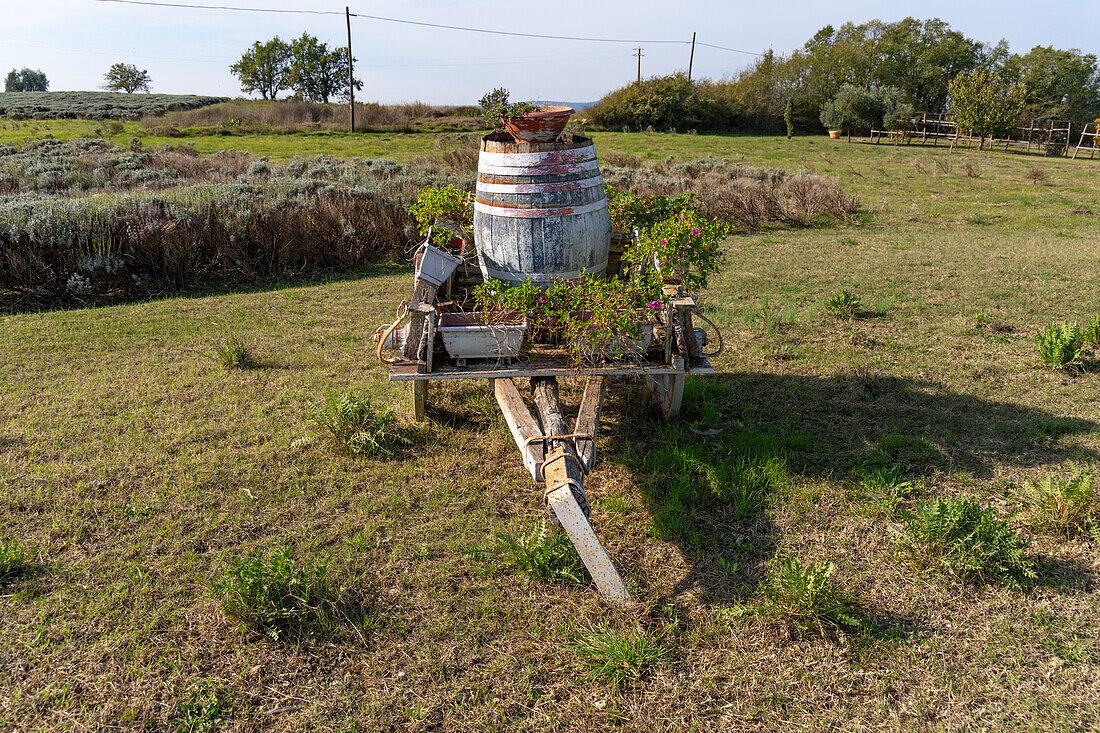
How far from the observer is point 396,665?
8.88ft

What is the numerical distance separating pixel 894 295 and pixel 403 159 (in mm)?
16054

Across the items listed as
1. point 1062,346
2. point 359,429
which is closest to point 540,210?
point 359,429

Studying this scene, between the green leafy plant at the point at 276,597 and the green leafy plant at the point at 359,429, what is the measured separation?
1.31m

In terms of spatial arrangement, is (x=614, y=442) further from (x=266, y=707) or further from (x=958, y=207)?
(x=958, y=207)

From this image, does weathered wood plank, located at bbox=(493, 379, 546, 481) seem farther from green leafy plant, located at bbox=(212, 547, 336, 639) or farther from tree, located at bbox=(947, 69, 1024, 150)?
tree, located at bbox=(947, 69, 1024, 150)

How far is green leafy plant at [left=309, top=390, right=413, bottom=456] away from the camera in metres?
4.31

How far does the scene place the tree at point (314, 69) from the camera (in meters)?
61.8

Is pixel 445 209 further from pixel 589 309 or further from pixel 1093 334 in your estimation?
pixel 1093 334

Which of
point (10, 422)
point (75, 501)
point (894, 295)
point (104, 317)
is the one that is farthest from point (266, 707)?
point (894, 295)

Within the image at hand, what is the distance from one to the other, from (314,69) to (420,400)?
6954 centimetres

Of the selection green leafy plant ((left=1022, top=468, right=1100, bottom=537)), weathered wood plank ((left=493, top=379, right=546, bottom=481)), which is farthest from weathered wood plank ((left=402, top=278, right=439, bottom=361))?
green leafy plant ((left=1022, top=468, right=1100, bottom=537))

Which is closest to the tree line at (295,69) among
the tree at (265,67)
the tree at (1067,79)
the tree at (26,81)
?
the tree at (265,67)

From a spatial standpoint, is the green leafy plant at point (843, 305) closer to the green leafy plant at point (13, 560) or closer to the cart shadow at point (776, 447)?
the cart shadow at point (776, 447)

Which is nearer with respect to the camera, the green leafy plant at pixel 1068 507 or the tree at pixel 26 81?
the green leafy plant at pixel 1068 507
